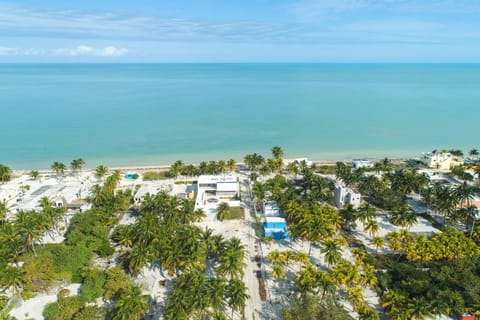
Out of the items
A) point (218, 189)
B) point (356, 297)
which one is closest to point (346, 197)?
point (218, 189)

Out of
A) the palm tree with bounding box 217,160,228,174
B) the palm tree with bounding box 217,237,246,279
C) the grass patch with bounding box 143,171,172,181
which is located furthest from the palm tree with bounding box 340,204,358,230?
the grass patch with bounding box 143,171,172,181

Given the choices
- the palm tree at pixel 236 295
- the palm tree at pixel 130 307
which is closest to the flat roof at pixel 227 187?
the palm tree at pixel 236 295

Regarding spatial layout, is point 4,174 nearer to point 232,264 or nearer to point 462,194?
point 232,264

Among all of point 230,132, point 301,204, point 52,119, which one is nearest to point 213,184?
point 301,204

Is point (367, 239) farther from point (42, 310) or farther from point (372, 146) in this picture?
point (372, 146)

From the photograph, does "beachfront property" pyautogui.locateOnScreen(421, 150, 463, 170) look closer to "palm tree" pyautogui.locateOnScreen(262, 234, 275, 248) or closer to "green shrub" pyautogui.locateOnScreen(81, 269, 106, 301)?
"palm tree" pyautogui.locateOnScreen(262, 234, 275, 248)
